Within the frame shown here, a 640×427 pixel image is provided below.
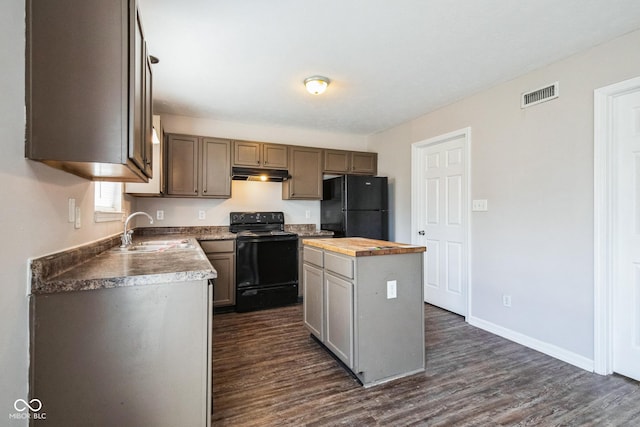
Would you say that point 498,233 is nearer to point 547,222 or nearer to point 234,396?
point 547,222

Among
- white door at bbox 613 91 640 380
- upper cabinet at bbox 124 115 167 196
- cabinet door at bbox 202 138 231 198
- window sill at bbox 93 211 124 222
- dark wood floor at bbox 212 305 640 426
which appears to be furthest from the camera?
cabinet door at bbox 202 138 231 198

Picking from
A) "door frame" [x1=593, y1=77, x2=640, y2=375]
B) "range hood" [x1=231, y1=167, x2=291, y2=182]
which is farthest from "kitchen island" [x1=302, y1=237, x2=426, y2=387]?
"range hood" [x1=231, y1=167, x2=291, y2=182]

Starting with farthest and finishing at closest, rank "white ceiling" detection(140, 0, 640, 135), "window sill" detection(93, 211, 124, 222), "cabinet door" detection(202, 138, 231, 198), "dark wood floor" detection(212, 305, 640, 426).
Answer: "cabinet door" detection(202, 138, 231, 198), "window sill" detection(93, 211, 124, 222), "white ceiling" detection(140, 0, 640, 135), "dark wood floor" detection(212, 305, 640, 426)

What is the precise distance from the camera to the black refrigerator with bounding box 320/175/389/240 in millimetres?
4289

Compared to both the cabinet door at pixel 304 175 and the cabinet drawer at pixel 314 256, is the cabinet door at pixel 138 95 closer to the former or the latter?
the cabinet drawer at pixel 314 256

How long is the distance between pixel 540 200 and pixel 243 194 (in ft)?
11.5

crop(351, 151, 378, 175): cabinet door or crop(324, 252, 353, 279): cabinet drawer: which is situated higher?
crop(351, 151, 378, 175): cabinet door

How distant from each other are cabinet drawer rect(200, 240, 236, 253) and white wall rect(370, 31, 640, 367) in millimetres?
2805

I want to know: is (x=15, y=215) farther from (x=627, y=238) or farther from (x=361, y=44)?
(x=627, y=238)

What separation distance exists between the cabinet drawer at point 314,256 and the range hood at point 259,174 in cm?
163

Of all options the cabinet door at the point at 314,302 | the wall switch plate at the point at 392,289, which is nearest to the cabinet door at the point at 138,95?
the cabinet door at the point at 314,302

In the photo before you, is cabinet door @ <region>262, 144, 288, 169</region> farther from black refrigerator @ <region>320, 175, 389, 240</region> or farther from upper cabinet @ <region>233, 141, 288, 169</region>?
→ black refrigerator @ <region>320, 175, 389, 240</region>

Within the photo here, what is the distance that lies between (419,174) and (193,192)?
2980mm

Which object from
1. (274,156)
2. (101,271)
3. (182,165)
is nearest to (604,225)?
(101,271)
